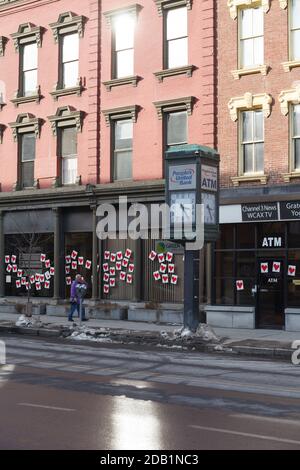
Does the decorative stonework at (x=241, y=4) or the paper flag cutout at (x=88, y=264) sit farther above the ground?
the decorative stonework at (x=241, y=4)

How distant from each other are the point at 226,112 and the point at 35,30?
9732mm

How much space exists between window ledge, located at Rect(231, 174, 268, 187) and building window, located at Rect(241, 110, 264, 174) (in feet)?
1.12

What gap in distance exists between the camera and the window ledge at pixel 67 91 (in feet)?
81.8

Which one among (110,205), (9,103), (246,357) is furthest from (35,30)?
(246,357)

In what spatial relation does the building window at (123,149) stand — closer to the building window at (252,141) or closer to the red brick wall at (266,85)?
the red brick wall at (266,85)

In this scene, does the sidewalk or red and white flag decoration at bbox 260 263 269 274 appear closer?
the sidewalk

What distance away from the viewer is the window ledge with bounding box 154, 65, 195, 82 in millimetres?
22031

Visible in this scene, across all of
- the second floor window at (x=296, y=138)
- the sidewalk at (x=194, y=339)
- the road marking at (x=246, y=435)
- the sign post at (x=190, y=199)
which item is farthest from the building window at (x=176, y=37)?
the road marking at (x=246, y=435)

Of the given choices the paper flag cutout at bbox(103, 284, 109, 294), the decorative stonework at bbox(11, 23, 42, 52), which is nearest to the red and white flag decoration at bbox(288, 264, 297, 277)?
the paper flag cutout at bbox(103, 284, 109, 294)

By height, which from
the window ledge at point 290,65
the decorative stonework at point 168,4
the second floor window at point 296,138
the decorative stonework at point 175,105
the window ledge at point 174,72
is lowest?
the second floor window at point 296,138

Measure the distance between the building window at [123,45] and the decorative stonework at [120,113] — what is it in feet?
4.40

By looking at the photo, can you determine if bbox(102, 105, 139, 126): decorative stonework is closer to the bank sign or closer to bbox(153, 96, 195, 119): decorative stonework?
bbox(153, 96, 195, 119): decorative stonework

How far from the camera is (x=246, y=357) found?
1502cm

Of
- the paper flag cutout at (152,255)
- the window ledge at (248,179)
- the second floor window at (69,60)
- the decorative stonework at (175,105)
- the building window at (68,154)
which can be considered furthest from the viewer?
the second floor window at (69,60)
